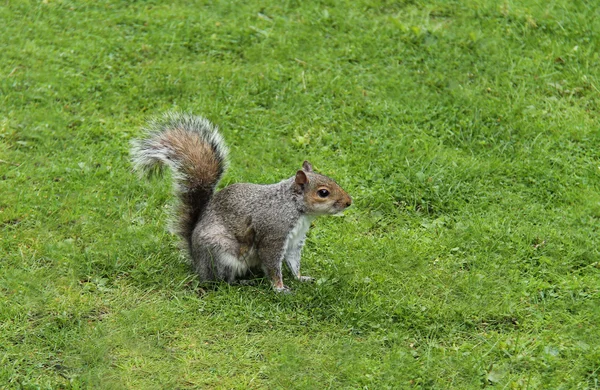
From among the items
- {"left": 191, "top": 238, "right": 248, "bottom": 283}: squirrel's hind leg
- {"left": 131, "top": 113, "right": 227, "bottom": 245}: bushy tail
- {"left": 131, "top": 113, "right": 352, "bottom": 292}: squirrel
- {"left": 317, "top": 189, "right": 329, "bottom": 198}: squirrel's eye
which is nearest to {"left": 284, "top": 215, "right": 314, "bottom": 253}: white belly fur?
{"left": 131, "top": 113, "right": 352, "bottom": 292}: squirrel

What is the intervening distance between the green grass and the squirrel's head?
1.17 ft

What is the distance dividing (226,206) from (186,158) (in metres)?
0.30

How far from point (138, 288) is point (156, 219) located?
599 millimetres

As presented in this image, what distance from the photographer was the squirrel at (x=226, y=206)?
404 cm

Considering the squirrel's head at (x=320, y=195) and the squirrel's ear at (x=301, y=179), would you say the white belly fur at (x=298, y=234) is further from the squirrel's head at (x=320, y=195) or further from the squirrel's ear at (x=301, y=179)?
the squirrel's ear at (x=301, y=179)

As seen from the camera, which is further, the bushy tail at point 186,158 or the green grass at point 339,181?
the bushy tail at point 186,158

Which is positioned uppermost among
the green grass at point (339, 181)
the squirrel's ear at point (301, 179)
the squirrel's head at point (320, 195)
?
the squirrel's ear at point (301, 179)

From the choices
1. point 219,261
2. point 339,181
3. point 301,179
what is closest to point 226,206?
point 219,261

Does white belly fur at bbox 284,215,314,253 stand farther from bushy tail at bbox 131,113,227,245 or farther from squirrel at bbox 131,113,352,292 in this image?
bushy tail at bbox 131,113,227,245

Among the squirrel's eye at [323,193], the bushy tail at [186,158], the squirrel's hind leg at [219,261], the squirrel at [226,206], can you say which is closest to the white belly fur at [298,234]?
the squirrel at [226,206]

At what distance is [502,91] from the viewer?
559 centimetres

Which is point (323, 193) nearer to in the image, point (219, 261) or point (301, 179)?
point (301, 179)

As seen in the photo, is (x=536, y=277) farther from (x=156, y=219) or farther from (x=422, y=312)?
(x=156, y=219)

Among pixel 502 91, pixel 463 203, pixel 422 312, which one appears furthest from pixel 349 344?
pixel 502 91
